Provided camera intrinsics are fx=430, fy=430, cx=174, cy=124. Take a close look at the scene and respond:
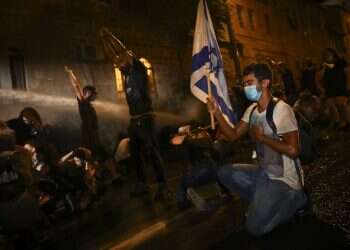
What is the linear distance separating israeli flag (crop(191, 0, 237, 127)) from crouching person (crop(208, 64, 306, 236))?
729mm

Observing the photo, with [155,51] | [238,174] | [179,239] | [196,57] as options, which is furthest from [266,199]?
[155,51]

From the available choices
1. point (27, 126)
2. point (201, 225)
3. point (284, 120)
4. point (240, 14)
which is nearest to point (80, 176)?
point (27, 126)

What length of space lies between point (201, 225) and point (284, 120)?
1.70 m

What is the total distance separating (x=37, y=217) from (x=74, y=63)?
9401mm

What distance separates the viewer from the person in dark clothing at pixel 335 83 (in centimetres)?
1101

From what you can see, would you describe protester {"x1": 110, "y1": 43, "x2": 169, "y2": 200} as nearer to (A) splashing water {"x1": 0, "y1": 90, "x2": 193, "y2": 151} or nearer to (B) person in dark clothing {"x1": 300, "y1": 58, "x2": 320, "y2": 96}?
(A) splashing water {"x1": 0, "y1": 90, "x2": 193, "y2": 151}

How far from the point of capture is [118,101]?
15.4 metres

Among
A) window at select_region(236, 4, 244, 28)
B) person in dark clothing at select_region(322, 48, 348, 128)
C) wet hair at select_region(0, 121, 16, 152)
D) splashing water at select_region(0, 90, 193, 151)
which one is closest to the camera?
wet hair at select_region(0, 121, 16, 152)

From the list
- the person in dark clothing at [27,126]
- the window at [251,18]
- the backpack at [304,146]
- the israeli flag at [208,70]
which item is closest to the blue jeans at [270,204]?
the backpack at [304,146]

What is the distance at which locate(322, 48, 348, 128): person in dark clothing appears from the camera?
11.0 meters

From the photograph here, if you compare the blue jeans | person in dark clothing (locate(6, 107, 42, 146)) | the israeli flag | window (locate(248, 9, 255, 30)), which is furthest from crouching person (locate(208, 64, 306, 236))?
window (locate(248, 9, 255, 30))

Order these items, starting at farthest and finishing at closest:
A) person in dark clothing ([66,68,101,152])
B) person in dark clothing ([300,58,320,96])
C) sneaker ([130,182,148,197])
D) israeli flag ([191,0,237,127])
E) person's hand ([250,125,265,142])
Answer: person in dark clothing ([300,58,320,96]) < person in dark clothing ([66,68,101,152]) < sneaker ([130,182,148,197]) < israeli flag ([191,0,237,127]) < person's hand ([250,125,265,142])

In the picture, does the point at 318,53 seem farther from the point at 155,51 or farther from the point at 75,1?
the point at 75,1

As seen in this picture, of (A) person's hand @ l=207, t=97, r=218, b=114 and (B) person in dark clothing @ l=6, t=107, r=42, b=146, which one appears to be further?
(B) person in dark clothing @ l=6, t=107, r=42, b=146
